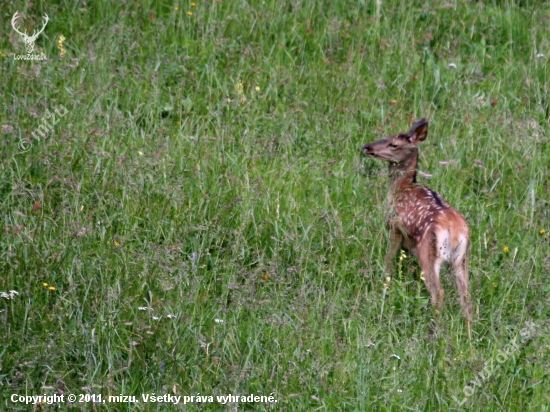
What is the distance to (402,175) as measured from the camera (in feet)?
23.5

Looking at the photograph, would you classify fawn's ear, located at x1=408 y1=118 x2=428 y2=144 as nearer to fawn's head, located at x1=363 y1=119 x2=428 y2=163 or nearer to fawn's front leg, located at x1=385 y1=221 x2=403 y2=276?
fawn's head, located at x1=363 y1=119 x2=428 y2=163

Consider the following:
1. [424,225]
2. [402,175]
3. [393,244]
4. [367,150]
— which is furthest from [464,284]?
[367,150]

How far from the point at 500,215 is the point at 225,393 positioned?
3.04 m

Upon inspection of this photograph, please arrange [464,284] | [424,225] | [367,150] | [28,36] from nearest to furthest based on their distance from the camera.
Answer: [464,284] → [424,225] → [367,150] → [28,36]

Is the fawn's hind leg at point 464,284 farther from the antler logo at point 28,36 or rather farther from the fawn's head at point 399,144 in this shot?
the antler logo at point 28,36

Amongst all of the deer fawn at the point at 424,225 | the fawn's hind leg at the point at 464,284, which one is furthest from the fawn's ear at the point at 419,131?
the fawn's hind leg at the point at 464,284

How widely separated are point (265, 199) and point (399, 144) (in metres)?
1.33

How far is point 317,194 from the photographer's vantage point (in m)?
6.83

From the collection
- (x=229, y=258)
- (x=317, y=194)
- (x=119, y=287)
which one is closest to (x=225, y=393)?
(x=119, y=287)

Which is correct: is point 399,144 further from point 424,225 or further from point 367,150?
point 424,225

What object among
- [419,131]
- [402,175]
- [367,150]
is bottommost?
[402,175]

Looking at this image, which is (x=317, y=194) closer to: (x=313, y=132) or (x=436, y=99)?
(x=313, y=132)

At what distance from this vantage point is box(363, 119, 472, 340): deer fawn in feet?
19.8

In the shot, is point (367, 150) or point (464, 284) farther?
point (367, 150)
